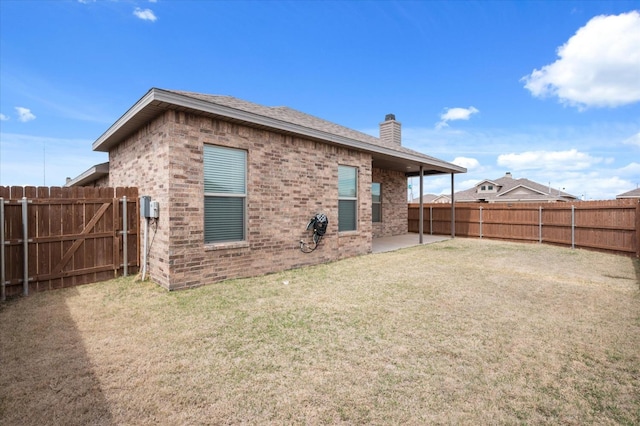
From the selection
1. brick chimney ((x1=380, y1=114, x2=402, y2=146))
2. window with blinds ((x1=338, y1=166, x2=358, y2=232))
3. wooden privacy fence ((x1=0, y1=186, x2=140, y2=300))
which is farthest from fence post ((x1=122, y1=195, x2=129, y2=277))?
brick chimney ((x1=380, y1=114, x2=402, y2=146))

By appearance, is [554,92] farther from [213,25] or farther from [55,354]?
[55,354]

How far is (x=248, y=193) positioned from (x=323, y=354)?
399cm

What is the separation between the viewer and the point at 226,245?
591cm

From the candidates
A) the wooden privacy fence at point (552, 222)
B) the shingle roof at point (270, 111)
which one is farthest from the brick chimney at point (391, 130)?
the wooden privacy fence at point (552, 222)

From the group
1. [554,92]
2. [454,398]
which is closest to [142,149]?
[454,398]

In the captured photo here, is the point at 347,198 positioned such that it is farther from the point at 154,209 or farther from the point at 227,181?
the point at 154,209

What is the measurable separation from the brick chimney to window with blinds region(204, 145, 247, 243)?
394 inches

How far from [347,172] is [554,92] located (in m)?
13.1

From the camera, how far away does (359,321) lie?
3910mm

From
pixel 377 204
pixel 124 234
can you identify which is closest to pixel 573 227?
pixel 377 204

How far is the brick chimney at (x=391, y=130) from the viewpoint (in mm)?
14580

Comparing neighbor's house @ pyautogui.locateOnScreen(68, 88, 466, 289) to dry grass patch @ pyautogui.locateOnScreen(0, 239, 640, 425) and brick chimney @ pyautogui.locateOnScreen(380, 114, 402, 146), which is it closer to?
dry grass patch @ pyautogui.locateOnScreen(0, 239, 640, 425)

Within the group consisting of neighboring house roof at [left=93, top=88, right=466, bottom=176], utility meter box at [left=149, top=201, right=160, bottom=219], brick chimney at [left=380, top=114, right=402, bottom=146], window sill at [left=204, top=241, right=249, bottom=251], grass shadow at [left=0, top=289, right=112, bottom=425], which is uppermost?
brick chimney at [left=380, top=114, right=402, bottom=146]

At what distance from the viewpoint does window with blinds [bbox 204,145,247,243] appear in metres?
5.78
